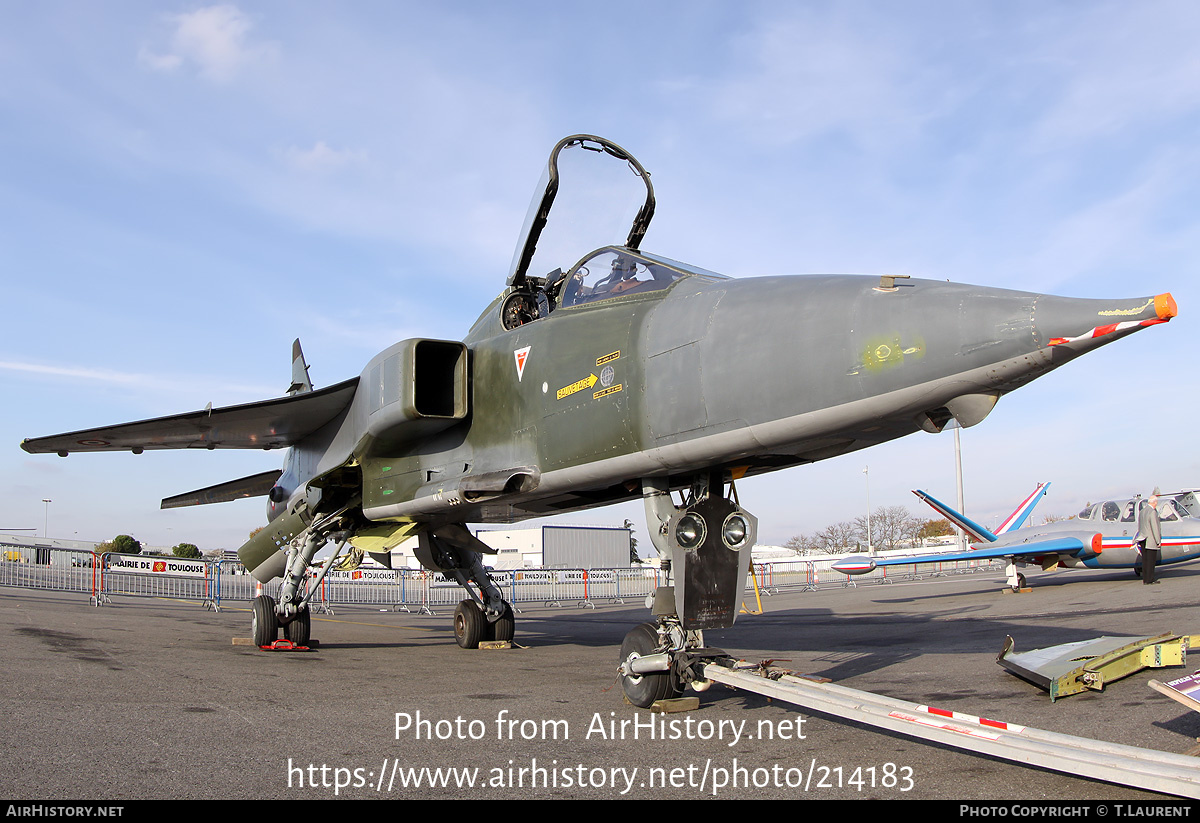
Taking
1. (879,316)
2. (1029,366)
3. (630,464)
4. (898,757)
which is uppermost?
(879,316)

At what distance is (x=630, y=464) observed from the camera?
5.08m

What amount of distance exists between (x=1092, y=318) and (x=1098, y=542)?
19655 mm

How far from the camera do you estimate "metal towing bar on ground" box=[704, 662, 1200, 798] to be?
9.00ft

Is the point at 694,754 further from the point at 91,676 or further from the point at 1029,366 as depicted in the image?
the point at 91,676

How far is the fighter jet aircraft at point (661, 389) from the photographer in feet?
12.2

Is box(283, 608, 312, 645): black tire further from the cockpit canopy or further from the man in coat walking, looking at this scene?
the cockpit canopy

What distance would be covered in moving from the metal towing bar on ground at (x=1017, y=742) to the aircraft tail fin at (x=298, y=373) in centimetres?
1119

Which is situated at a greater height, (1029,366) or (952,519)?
(1029,366)

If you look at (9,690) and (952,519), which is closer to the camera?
(9,690)

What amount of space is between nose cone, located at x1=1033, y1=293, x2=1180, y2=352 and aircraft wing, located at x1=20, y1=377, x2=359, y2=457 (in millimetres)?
7092

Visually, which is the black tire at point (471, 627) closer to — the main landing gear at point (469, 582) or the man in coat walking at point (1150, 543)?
the main landing gear at point (469, 582)

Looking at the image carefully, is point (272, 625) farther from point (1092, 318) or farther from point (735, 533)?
point (1092, 318)

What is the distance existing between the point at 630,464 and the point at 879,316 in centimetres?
191

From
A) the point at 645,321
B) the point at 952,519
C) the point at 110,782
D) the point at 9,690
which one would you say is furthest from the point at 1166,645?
the point at 952,519
